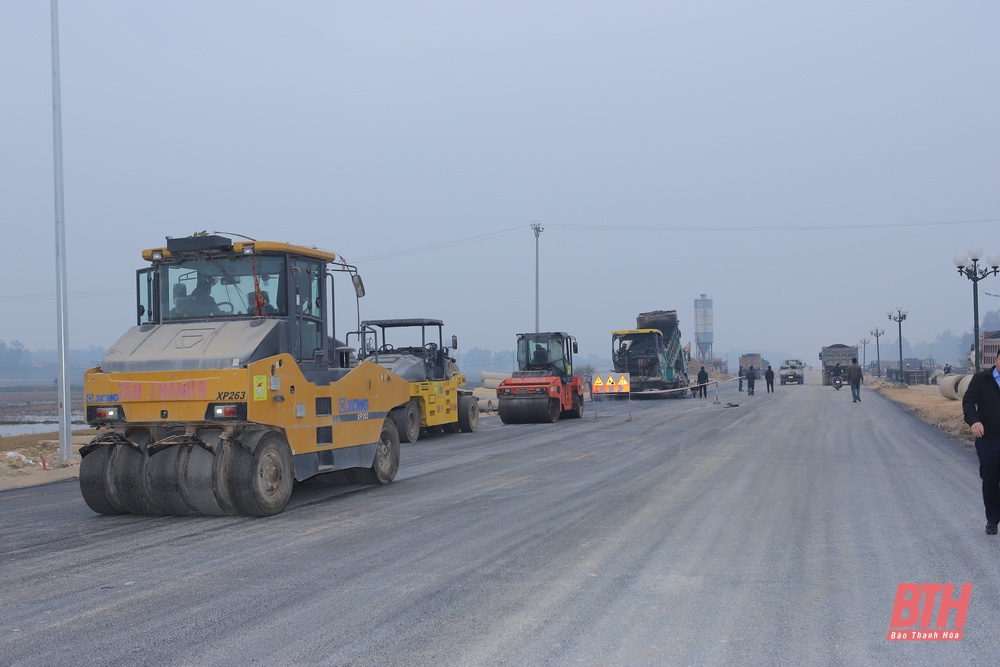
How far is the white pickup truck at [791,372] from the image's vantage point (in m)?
65.0

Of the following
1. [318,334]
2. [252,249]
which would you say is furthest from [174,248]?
[318,334]

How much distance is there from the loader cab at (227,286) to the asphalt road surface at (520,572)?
7.66 ft

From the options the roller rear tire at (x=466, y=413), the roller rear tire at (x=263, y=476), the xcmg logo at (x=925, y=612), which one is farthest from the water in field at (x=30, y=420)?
the xcmg logo at (x=925, y=612)

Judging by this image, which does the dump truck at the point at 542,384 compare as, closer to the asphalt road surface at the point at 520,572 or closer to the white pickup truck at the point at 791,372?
the asphalt road surface at the point at 520,572

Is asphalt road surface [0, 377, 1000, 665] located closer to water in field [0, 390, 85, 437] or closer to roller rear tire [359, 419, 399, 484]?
roller rear tire [359, 419, 399, 484]

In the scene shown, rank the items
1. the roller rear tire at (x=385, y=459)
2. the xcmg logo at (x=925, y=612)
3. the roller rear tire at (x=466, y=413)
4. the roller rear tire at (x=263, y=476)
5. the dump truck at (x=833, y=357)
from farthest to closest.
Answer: the dump truck at (x=833, y=357) → the roller rear tire at (x=466, y=413) → the roller rear tire at (x=385, y=459) → the roller rear tire at (x=263, y=476) → the xcmg logo at (x=925, y=612)

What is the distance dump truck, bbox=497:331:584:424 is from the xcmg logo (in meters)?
20.4

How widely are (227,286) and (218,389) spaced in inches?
68.0

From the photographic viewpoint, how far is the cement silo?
135 meters

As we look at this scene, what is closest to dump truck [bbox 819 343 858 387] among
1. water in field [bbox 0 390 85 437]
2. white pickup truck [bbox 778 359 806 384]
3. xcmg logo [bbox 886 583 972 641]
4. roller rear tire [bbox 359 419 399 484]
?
white pickup truck [bbox 778 359 806 384]

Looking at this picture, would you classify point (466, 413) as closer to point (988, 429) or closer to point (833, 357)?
point (988, 429)

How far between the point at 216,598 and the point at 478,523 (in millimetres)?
3443

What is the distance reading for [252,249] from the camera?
34.8ft

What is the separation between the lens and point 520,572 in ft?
23.4
